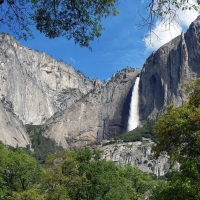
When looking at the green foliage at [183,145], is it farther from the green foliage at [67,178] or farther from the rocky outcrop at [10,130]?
the rocky outcrop at [10,130]

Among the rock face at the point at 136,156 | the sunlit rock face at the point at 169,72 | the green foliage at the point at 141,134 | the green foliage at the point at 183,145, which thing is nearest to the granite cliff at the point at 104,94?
the sunlit rock face at the point at 169,72

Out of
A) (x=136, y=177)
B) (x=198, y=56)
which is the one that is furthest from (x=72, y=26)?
(x=198, y=56)

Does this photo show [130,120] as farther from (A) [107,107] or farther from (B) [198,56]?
(B) [198,56]

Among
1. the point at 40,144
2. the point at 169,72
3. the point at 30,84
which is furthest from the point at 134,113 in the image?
the point at 30,84

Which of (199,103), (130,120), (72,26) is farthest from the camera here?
(130,120)

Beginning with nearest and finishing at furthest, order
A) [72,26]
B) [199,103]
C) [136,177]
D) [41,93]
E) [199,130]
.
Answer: [72,26] < [199,130] < [199,103] < [136,177] < [41,93]

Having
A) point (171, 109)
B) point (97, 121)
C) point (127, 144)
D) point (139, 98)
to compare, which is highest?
point (139, 98)

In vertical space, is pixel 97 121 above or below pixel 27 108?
below
